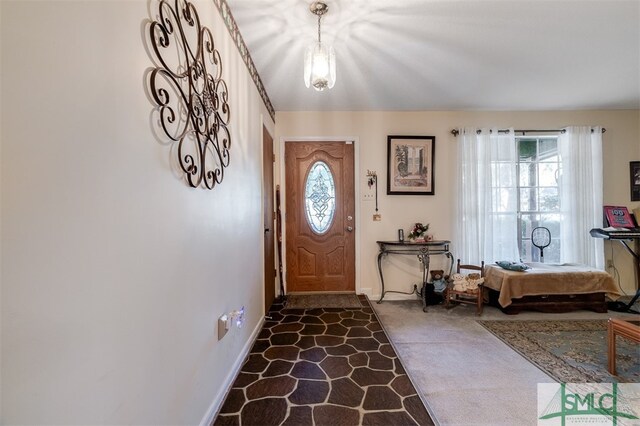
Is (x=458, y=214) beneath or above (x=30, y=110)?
beneath

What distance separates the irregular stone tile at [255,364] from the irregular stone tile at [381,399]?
30.1 inches

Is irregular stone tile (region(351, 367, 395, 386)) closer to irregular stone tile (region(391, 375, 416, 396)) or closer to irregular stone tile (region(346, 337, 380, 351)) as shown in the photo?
irregular stone tile (region(391, 375, 416, 396))

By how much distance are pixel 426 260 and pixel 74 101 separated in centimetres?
322

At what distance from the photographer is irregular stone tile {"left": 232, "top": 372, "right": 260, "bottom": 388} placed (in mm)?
1688

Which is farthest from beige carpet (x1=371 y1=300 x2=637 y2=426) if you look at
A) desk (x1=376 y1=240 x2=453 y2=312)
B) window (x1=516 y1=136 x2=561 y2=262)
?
window (x1=516 y1=136 x2=561 y2=262)

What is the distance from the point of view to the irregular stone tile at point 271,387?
161 cm

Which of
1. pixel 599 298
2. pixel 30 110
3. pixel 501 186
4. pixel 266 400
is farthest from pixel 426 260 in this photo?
pixel 30 110

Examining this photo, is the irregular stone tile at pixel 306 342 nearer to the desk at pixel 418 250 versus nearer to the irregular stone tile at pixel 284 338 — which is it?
the irregular stone tile at pixel 284 338

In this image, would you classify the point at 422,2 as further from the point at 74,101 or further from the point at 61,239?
the point at 61,239

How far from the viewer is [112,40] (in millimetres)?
767

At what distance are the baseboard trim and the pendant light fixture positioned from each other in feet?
6.55

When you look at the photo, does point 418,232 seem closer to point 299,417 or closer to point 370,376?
point 370,376

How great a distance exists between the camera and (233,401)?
60.6 inches

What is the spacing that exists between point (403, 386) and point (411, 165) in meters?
2.65
